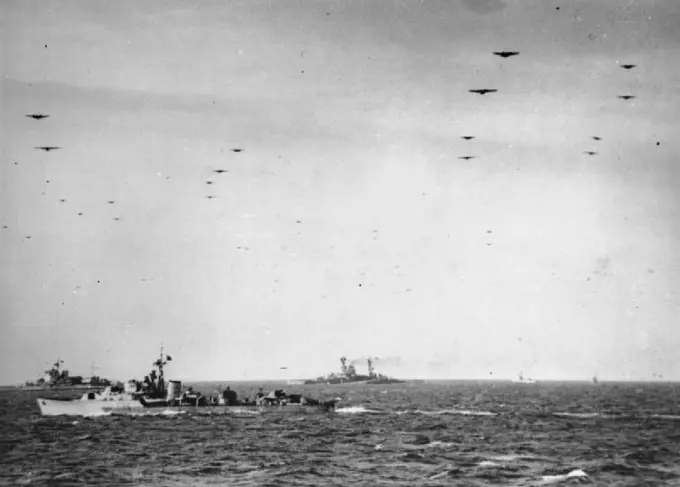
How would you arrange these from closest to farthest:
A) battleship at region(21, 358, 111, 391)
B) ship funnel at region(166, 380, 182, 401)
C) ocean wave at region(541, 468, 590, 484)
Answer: ocean wave at region(541, 468, 590, 484) → ship funnel at region(166, 380, 182, 401) → battleship at region(21, 358, 111, 391)

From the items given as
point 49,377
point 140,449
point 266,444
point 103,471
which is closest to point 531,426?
point 266,444

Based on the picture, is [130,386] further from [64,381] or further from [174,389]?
[64,381]

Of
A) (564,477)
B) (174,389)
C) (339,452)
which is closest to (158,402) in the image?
(174,389)

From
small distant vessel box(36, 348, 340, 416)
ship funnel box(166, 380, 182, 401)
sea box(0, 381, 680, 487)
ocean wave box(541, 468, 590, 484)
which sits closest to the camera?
ocean wave box(541, 468, 590, 484)

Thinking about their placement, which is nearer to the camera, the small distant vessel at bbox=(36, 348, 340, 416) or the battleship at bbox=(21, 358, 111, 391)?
the small distant vessel at bbox=(36, 348, 340, 416)

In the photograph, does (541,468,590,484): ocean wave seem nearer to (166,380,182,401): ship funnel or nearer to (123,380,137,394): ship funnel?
(166,380,182,401): ship funnel

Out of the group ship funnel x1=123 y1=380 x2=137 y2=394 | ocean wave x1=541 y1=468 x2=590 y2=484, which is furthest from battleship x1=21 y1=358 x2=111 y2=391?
ocean wave x1=541 y1=468 x2=590 y2=484

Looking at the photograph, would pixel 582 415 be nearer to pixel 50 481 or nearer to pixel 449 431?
pixel 449 431
